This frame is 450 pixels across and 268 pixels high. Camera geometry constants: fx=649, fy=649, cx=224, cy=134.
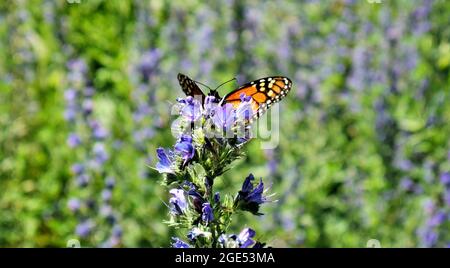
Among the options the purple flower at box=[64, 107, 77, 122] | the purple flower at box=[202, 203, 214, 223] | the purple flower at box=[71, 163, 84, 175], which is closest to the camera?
the purple flower at box=[202, 203, 214, 223]

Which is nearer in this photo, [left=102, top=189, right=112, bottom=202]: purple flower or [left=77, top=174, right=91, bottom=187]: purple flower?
[left=102, top=189, right=112, bottom=202]: purple flower

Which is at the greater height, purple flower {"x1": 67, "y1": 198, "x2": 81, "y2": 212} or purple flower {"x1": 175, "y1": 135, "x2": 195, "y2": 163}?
purple flower {"x1": 175, "y1": 135, "x2": 195, "y2": 163}

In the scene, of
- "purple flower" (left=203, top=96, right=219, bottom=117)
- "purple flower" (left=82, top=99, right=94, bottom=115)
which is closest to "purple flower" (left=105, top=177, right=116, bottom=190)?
"purple flower" (left=82, top=99, right=94, bottom=115)

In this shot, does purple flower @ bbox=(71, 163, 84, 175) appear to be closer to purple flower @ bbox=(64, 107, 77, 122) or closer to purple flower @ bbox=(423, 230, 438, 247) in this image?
purple flower @ bbox=(64, 107, 77, 122)

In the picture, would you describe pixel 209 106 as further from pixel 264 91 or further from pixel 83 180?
pixel 83 180

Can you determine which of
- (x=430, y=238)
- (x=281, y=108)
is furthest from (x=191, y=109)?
(x=281, y=108)

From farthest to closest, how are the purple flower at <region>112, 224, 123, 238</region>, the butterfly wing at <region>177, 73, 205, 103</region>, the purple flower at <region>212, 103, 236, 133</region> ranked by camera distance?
the purple flower at <region>112, 224, 123, 238</region>
the butterfly wing at <region>177, 73, 205, 103</region>
the purple flower at <region>212, 103, 236, 133</region>

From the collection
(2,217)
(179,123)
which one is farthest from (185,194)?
(2,217)

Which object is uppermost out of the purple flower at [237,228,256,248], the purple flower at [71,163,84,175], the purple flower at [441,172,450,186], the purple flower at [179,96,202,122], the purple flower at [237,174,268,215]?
the purple flower at [179,96,202,122]
